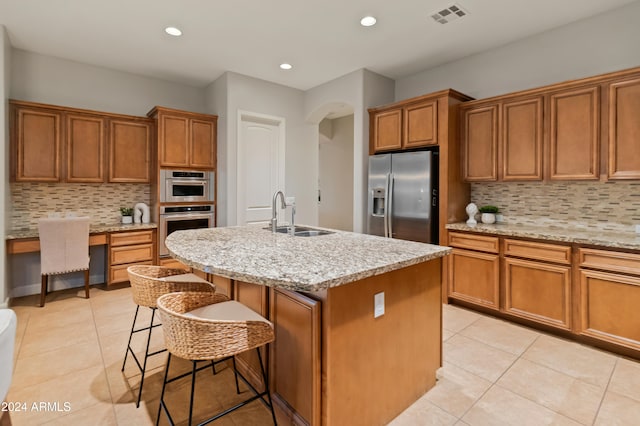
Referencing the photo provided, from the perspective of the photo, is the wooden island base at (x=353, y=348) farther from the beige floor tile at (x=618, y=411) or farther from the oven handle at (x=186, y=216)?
the oven handle at (x=186, y=216)

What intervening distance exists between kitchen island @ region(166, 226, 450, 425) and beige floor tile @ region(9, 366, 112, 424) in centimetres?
94

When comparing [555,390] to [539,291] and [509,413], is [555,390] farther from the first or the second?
[539,291]

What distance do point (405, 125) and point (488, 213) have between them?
1.43 meters

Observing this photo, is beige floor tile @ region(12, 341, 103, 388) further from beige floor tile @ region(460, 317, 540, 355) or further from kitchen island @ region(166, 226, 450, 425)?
beige floor tile @ region(460, 317, 540, 355)

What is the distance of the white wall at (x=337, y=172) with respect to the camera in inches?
297

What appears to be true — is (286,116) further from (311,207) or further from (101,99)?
(101,99)

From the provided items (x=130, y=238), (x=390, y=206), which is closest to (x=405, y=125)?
(x=390, y=206)

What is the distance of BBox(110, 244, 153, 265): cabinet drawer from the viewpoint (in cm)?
411

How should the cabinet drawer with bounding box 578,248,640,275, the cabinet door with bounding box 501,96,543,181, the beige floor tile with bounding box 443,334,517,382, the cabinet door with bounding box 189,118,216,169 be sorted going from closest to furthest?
the beige floor tile with bounding box 443,334,517,382
the cabinet drawer with bounding box 578,248,640,275
the cabinet door with bounding box 501,96,543,181
the cabinet door with bounding box 189,118,216,169

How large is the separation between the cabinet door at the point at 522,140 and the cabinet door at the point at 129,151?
4499mm

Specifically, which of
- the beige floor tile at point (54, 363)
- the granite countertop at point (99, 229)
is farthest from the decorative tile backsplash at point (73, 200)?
the beige floor tile at point (54, 363)

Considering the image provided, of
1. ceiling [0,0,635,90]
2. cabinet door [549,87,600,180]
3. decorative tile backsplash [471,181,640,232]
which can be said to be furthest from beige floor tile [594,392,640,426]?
ceiling [0,0,635,90]

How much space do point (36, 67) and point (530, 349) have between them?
609cm

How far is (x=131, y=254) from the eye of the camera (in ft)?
13.8
